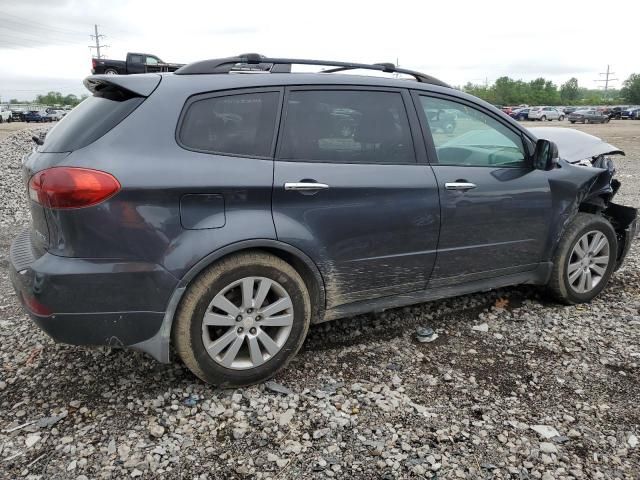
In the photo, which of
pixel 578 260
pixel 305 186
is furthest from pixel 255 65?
pixel 578 260

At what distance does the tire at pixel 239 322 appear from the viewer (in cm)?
281

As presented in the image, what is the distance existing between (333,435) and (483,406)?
89cm

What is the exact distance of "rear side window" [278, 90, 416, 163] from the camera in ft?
10.1

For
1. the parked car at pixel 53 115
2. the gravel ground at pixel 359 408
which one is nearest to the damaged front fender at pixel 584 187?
the gravel ground at pixel 359 408

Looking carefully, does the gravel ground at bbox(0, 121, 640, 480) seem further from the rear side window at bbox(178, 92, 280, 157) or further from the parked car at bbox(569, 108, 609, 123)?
the parked car at bbox(569, 108, 609, 123)

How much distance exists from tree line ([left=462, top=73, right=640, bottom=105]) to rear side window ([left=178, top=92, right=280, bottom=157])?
93.3 m

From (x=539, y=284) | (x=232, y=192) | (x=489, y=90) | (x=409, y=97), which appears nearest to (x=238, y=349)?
(x=232, y=192)

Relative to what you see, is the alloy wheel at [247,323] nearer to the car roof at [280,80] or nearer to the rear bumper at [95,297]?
the rear bumper at [95,297]

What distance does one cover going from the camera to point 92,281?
2600 mm

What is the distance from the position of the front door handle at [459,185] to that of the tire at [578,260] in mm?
1163

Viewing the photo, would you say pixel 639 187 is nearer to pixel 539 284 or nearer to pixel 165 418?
pixel 539 284

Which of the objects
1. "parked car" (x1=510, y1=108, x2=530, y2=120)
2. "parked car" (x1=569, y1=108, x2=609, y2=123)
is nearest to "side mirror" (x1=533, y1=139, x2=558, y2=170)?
"parked car" (x1=569, y1=108, x2=609, y2=123)

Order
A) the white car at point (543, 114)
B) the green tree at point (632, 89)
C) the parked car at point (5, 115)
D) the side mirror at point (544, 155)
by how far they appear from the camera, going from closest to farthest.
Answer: the side mirror at point (544, 155)
the parked car at point (5, 115)
the white car at point (543, 114)
the green tree at point (632, 89)

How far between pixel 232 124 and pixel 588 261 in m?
3.20
